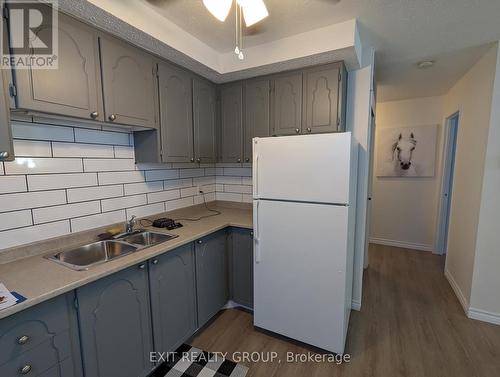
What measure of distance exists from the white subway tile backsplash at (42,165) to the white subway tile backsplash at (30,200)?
134 millimetres

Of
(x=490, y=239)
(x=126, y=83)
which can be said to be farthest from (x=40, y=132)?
(x=490, y=239)

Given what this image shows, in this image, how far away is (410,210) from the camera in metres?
3.87

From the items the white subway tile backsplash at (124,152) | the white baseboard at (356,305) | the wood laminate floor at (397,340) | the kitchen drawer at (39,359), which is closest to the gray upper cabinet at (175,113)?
the white subway tile backsplash at (124,152)

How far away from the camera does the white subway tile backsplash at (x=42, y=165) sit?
1.37 m

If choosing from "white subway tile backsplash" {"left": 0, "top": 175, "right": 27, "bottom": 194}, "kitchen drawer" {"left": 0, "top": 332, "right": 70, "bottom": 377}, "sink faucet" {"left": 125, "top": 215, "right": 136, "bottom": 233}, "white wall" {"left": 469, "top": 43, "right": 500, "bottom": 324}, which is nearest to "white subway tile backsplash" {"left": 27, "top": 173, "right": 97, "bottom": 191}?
"white subway tile backsplash" {"left": 0, "top": 175, "right": 27, "bottom": 194}

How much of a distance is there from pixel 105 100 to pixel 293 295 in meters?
1.89

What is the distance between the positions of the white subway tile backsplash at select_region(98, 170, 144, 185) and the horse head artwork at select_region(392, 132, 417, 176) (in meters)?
3.74

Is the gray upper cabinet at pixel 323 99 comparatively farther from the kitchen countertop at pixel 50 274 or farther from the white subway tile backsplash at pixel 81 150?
the white subway tile backsplash at pixel 81 150

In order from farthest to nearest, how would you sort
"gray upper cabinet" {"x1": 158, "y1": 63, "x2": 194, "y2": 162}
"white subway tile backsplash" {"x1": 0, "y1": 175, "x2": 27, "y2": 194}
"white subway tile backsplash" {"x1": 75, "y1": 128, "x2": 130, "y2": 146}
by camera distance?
"gray upper cabinet" {"x1": 158, "y1": 63, "x2": 194, "y2": 162}, "white subway tile backsplash" {"x1": 75, "y1": 128, "x2": 130, "y2": 146}, "white subway tile backsplash" {"x1": 0, "y1": 175, "x2": 27, "y2": 194}

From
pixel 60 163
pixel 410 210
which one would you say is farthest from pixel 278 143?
pixel 410 210

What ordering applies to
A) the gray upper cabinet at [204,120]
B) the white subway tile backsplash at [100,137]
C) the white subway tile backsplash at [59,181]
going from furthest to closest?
the gray upper cabinet at [204,120] → the white subway tile backsplash at [100,137] → the white subway tile backsplash at [59,181]

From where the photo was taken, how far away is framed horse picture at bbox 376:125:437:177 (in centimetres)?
365

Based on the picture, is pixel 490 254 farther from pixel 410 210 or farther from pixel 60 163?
pixel 60 163

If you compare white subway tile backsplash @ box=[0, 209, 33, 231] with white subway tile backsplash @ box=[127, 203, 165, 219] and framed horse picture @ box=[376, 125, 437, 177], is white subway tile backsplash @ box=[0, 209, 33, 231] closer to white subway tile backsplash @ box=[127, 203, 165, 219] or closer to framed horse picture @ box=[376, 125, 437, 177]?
white subway tile backsplash @ box=[127, 203, 165, 219]
